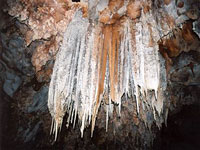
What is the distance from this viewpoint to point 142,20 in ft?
7.68

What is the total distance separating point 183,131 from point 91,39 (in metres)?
3.24

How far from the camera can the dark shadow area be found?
13.1 feet

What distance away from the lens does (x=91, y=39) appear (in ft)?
7.98

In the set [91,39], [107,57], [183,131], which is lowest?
[183,131]

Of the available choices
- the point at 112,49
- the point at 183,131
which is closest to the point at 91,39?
the point at 112,49

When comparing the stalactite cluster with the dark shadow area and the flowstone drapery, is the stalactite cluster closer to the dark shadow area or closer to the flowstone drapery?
the flowstone drapery

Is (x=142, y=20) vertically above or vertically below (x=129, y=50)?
above

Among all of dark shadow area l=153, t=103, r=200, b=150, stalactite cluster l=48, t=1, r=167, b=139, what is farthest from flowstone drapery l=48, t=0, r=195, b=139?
dark shadow area l=153, t=103, r=200, b=150

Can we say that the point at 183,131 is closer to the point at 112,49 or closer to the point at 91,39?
the point at 112,49

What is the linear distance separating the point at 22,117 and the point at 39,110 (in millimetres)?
326

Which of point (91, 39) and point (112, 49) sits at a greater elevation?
point (91, 39)

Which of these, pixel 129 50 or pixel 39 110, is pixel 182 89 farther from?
pixel 39 110

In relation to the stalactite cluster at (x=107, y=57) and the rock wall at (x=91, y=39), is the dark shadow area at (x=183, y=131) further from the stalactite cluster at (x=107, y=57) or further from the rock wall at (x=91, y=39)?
the stalactite cluster at (x=107, y=57)

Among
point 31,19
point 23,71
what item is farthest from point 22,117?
point 31,19
